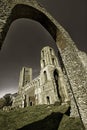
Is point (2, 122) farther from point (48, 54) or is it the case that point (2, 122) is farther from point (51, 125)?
point (48, 54)

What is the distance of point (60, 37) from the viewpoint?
28.1ft

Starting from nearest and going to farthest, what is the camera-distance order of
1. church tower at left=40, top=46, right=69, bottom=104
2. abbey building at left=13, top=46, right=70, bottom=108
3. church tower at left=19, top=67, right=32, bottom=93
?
church tower at left=40, top=46, right=69, bottom=104
abbey building at left=13, top=46, right=70, bottom=108
church tower at left=19, top=67, right=32, bottom=93

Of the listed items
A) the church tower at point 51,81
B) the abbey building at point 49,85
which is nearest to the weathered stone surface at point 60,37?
the abbey building at point 49,85

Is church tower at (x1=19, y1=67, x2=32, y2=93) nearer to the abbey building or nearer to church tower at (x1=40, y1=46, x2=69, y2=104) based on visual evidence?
the abbey building

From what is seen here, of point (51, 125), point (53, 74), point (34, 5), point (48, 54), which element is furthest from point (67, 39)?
point (48, 54)

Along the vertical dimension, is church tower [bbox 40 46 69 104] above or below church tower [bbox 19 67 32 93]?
below

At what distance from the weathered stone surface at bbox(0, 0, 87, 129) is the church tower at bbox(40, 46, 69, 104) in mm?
18777

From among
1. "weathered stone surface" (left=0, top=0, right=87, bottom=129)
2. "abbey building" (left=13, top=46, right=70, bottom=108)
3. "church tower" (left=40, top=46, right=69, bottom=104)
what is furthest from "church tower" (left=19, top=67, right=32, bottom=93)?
"weathered stone surface" (left=0, top=0, right=87, bottom=129)

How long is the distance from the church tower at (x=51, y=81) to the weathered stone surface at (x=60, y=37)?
18777mm

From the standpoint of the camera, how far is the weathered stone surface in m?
5.89

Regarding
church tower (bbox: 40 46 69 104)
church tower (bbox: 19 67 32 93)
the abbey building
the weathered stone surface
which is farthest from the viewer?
church tower (bbox: 19 67 32 93)

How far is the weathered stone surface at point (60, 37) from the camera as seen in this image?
19.3ft

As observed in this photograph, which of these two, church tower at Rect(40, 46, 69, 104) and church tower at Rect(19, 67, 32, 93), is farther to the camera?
church tower at Rect(19, 67, 32, 93)

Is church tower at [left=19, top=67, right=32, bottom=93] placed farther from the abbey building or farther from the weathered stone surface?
the weathered stone surface
